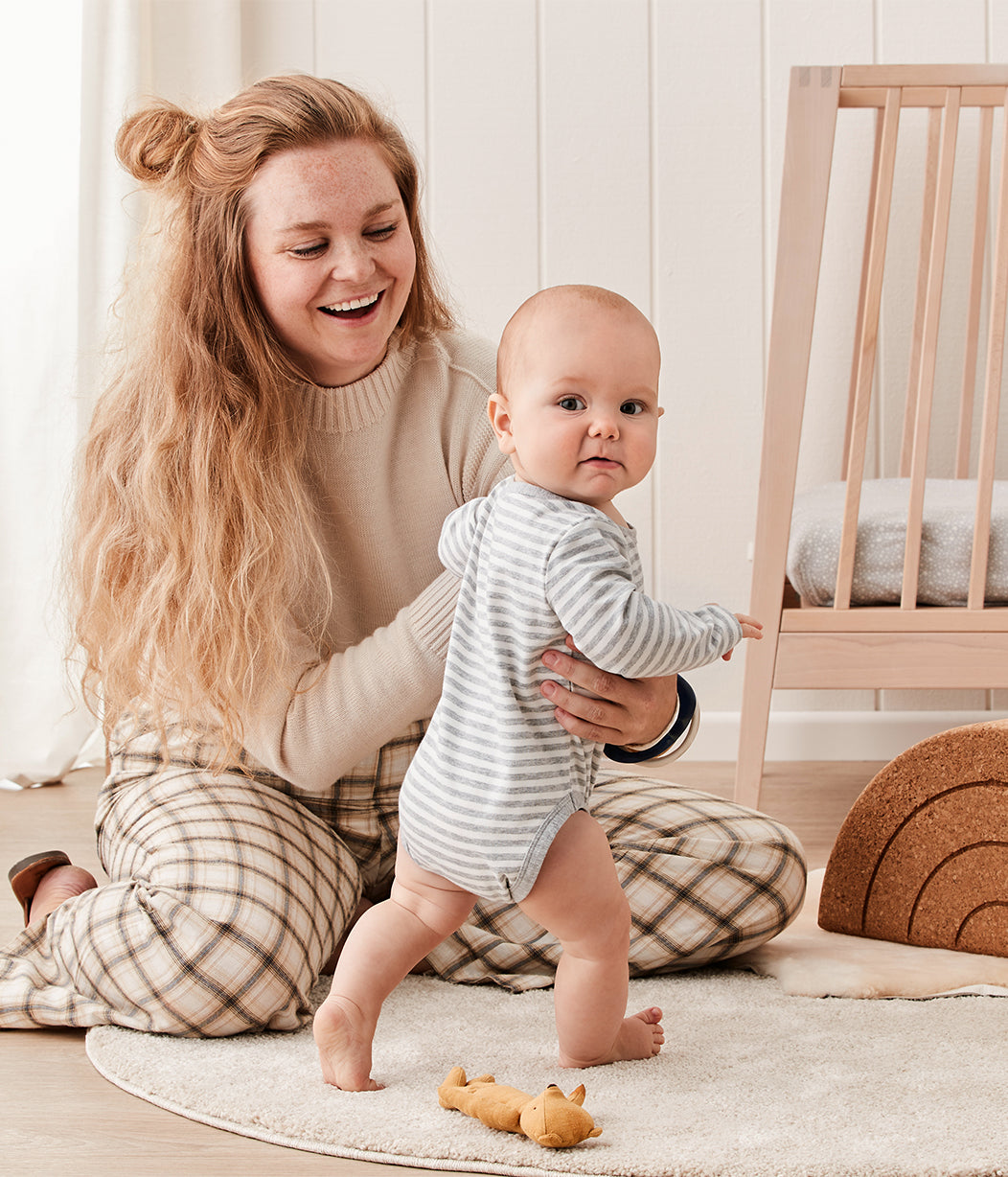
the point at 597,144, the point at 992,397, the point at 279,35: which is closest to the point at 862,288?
the point at 597,144

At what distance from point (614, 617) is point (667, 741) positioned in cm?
18

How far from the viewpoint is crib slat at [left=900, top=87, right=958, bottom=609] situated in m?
1.41

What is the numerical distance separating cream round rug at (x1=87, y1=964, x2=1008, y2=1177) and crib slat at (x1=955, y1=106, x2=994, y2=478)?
1.18 meters

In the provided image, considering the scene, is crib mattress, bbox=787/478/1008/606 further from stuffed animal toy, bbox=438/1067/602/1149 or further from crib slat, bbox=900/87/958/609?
stuffed animal toy, bbox=438/1067/602/1149

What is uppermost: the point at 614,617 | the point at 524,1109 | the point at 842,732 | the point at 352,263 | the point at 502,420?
the point at 352,263

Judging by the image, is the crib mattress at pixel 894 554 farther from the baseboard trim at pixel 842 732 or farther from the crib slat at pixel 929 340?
the baseboard trim at pixel 842 732

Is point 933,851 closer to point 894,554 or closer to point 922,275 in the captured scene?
point 894,554

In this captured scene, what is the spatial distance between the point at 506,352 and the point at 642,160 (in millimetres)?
1399

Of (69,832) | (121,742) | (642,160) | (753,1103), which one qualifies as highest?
(642,160)

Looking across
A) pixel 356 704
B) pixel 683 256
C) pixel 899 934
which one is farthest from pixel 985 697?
pixel 356 704

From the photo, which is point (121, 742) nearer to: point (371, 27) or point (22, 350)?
point (22, 350)

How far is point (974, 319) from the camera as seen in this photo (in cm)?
198

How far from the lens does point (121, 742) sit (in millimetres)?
1210

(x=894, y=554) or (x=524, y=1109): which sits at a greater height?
(x=894, y=554)
